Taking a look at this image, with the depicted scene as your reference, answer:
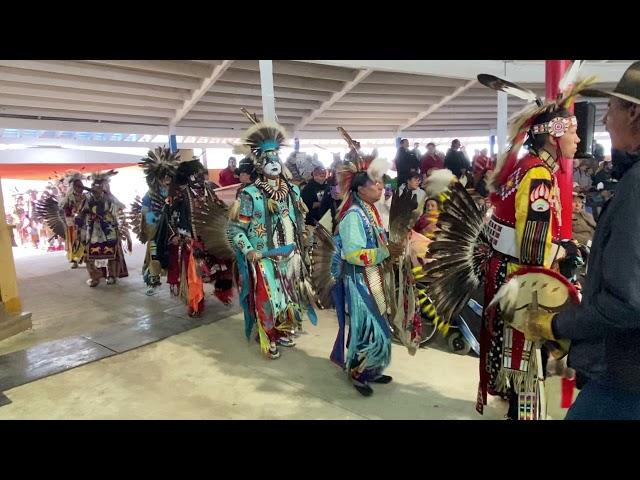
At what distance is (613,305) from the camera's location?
1.17m

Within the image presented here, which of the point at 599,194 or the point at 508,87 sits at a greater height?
the point at 508,87

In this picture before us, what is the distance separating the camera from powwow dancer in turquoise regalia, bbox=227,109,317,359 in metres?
3.66

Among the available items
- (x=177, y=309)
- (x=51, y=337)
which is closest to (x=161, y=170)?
(x=177, y=309)

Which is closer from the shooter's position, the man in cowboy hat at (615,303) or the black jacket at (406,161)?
the man in cowboy hat at (615,303)

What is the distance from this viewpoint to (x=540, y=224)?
2.04m

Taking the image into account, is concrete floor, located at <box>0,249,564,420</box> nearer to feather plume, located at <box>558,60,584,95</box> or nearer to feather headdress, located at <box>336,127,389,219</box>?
feather headdress, located at <box>336,127,389,219</box>

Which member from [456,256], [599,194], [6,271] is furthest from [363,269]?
[599,194]

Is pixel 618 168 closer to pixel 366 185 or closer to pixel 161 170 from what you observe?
pixel 366 185

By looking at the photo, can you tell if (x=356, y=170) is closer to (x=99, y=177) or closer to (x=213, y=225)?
(x=213, y=225)

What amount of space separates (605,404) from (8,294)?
544 centimetres

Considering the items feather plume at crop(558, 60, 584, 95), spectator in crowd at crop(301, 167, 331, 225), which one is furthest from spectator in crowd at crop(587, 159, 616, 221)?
feather plume at crop(558, 60, 584, 95)

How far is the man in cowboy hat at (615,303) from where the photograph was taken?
1.15m

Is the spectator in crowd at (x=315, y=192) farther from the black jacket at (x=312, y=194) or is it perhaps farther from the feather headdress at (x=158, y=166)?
the feather headdress at (x=158, y=166)

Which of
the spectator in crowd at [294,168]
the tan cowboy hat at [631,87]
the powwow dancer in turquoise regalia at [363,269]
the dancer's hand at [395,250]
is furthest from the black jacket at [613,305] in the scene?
A: the spectator in crowd at [294,168]
